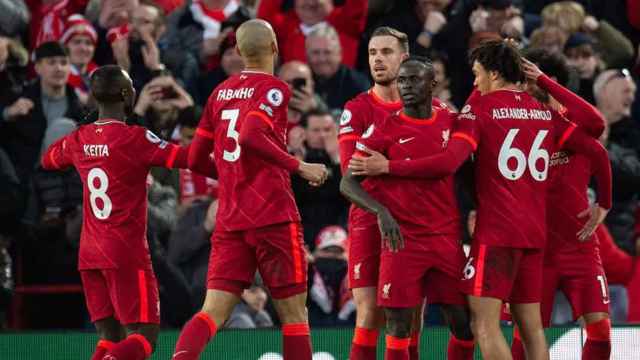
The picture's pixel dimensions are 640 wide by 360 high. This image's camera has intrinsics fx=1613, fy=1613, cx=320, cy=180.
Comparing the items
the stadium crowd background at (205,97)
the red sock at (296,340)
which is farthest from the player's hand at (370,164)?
the stadium crowd background at (205,97)

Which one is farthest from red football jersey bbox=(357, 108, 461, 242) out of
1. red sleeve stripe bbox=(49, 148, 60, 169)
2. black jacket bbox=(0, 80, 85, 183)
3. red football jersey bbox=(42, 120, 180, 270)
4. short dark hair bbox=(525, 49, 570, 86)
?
black jacket bbox=(0, 80, 85, 183)

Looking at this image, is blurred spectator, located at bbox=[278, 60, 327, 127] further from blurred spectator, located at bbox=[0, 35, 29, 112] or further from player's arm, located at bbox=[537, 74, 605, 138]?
player's arm, located at bbox=[537, 74, 605, 138]

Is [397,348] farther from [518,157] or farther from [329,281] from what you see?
[329,281]

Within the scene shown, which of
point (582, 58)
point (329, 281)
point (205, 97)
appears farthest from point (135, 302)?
point (582, 58)

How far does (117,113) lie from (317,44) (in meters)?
4.88

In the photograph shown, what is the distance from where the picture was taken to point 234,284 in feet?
30.7

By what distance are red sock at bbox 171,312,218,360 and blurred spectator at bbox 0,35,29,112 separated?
198 inches

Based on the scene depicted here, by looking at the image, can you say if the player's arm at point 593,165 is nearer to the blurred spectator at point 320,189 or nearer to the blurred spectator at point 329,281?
the blurred spectator at point 329,281

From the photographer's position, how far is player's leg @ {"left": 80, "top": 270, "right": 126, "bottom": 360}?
9680 mm

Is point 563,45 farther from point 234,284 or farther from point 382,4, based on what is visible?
point 234,284

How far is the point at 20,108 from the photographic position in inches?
526

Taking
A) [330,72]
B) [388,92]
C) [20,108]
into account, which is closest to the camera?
[388,92]

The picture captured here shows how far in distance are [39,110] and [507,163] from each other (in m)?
5.42

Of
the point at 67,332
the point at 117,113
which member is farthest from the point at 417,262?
the point at 67,332
